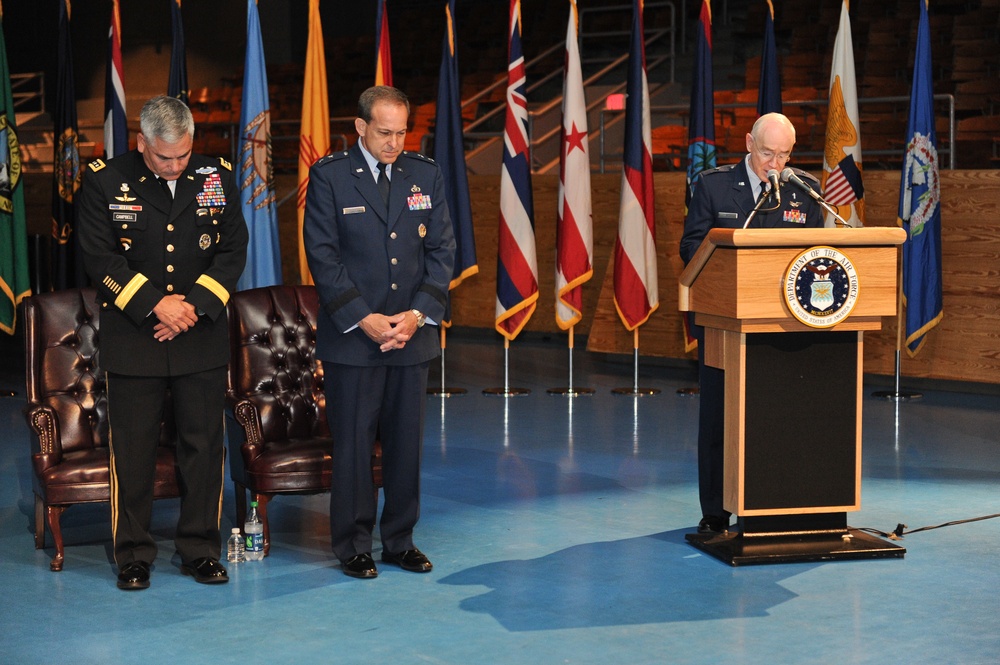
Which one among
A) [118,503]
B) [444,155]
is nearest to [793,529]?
[118,503]

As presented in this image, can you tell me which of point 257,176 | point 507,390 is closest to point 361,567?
point 257,176

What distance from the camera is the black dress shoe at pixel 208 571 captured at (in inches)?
169

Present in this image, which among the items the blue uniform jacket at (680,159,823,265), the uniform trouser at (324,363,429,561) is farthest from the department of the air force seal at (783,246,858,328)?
the uniform trouser at (324,363,429,561)

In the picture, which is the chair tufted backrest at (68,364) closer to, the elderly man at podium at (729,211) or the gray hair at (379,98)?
the gray hair at (379,98)

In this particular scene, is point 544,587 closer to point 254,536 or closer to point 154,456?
point 254,536

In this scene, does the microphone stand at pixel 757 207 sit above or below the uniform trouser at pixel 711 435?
above

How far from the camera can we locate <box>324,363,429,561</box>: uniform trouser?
14.4 feet

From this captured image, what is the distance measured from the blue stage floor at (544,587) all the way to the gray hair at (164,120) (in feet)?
4.99

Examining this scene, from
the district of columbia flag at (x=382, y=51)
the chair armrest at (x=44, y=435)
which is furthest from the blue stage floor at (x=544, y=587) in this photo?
the district of columbia flag at (x=382, y=51)

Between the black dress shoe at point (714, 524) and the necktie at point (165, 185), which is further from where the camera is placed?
the black dress shoe at point (714, 524)

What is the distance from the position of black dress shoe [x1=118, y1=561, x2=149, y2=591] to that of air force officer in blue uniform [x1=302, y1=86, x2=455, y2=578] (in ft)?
2.17

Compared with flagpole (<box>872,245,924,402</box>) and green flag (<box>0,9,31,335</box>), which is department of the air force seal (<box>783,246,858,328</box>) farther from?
green flag (<box>0,9,31,335</box>)

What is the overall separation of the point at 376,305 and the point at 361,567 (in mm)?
918

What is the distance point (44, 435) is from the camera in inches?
181
